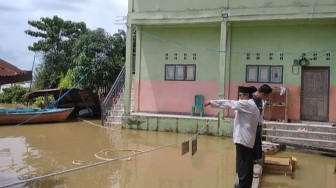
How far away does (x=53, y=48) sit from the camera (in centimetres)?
2448

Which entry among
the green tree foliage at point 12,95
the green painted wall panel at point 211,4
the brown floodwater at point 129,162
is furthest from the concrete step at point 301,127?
the green tree foliage at point 12,95

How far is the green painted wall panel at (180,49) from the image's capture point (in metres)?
14.0

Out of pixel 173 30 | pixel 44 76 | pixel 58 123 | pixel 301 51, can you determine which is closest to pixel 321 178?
pixel 301 51

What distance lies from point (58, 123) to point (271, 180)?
35.3ft

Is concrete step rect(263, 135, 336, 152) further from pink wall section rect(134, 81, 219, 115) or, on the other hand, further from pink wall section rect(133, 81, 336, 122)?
pink wall section rect(134, 81, 219, 115)

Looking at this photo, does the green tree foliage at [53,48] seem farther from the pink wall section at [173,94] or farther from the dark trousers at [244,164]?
the dark trousers at [244,164]

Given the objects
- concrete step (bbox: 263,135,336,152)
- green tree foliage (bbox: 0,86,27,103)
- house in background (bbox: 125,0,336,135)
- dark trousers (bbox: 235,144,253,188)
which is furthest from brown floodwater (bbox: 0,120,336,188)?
green tree foliage (bbox: 0,86,27,103)

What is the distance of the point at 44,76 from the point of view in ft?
77.7

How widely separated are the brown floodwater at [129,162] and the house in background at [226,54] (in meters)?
1.89

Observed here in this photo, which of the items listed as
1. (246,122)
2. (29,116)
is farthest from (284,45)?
(29,116)

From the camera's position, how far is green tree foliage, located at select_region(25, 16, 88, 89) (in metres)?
23.7

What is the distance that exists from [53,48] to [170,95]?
12.8 meters

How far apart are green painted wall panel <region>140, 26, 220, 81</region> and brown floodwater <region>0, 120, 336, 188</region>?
286 cm

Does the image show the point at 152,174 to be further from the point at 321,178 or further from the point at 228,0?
the point at 228,0
